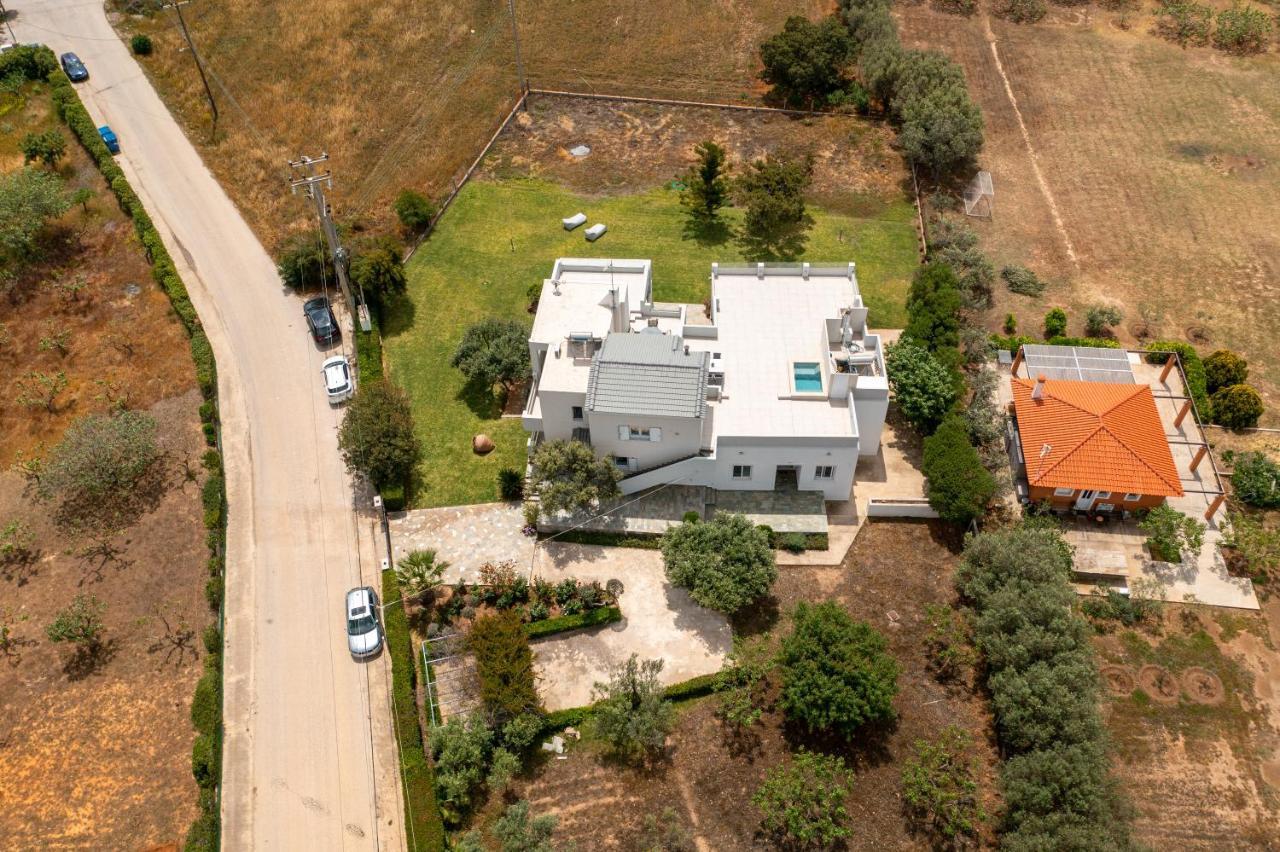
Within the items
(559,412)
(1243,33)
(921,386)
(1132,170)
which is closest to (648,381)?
(559,412)

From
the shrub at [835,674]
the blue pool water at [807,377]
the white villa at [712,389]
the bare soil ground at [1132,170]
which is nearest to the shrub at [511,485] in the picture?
the white villa at [712,389]

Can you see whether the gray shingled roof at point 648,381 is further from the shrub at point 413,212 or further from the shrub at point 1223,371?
the shrub at point 1223,371

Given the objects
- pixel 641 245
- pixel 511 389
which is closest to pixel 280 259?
pixel 511 389

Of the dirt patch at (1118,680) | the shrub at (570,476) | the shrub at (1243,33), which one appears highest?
the shrub at (1243,33)

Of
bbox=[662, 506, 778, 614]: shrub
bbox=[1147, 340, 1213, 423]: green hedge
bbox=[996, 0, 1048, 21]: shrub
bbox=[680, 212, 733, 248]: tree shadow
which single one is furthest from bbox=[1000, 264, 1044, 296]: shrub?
bbox=[996, 0, 1048, 21]: shrub

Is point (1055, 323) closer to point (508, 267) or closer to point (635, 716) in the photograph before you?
point (508, 267)
